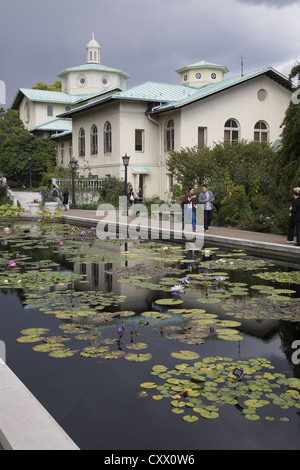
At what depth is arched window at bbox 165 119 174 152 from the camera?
37062mm

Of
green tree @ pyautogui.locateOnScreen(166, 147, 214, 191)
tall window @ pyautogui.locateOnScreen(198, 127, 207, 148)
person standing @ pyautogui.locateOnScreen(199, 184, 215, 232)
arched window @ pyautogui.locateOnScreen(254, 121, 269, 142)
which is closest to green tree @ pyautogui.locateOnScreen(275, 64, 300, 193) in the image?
person standing @ pyautogui.locateOnScreen(199, 184, 215, 232)

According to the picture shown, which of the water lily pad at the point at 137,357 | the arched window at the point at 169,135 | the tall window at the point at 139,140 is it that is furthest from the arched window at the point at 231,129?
the water lily pad at the point at 137,357

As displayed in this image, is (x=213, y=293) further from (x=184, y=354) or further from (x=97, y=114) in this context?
(x=97, y=114)

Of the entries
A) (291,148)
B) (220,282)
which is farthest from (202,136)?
(220,282)

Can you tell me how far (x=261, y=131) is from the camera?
3866 centimetres

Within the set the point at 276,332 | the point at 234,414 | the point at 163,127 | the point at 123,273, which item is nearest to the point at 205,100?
the point at 163,127

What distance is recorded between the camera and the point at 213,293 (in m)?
8.53

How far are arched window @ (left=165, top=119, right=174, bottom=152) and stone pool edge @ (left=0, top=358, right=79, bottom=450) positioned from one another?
33.9m

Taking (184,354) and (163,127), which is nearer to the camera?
(184,354)

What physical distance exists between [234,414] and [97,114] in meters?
38.6

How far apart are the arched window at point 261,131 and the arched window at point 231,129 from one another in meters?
1.64

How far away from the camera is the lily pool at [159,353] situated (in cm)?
403
